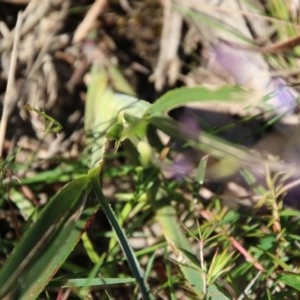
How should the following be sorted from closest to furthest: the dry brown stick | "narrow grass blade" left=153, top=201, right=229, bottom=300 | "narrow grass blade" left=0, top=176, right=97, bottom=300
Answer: "narrow grass blade" left=0, top=176, right=97, bottom=300 < "narrow grass blade" left=153, top=201, right=229, bottom=300 < the dry brown stick

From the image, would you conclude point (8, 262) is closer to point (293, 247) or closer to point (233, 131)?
point (293, 247)

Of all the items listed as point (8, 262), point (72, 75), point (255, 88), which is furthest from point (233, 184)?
point (8, 262)

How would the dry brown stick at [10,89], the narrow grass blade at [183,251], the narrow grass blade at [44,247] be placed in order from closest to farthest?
the narrow grass blade at [44,247] → the narrow grass blade at [183,251] → the dry brown stick at [10,89]

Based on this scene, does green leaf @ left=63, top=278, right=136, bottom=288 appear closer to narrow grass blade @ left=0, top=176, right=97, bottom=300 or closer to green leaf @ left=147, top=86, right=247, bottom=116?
narrow grass blade @ left=0, top=176, right=97, bottom=300

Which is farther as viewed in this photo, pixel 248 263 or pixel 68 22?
pixel 68 22

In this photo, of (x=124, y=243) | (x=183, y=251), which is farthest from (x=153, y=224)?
(x=124, y=243)

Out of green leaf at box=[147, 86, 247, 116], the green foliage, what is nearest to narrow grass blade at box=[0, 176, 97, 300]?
the green foliage

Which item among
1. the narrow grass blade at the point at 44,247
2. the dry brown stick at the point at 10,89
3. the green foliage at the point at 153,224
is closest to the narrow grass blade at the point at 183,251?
the green foliage at the point at 153,224

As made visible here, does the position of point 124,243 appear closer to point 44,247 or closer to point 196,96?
point 44,247

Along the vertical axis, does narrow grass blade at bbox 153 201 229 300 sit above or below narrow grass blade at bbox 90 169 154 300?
below

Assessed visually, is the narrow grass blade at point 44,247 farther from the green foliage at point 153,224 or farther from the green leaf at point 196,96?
the green leaf at point 196,96

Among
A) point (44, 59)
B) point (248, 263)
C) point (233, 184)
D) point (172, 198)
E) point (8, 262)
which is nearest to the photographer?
point (8, 262)
